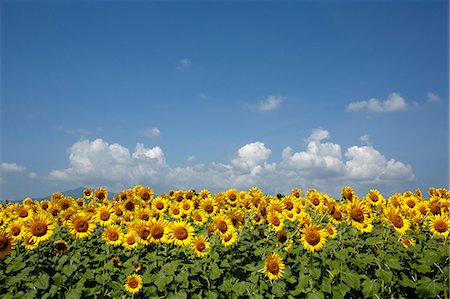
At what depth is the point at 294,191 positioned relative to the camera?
1177 cm

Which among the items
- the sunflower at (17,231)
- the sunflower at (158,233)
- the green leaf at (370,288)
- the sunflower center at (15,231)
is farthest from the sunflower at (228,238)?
the sunflower center at (15,231)

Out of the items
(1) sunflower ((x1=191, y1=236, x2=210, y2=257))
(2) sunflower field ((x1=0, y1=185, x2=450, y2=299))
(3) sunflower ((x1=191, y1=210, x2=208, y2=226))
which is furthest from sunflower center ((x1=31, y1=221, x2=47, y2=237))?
(3) sunflower ((x1=191, y1=210, x2=208, y2=226))

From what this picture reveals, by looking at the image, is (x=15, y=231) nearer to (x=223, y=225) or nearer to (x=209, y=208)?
(x=223, y=225)

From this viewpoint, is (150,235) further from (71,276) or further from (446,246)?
(446,246)

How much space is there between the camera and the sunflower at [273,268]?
20.1 ft

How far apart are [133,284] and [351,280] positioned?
158 inches

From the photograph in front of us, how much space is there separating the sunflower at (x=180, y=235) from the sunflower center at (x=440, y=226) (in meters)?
5.56

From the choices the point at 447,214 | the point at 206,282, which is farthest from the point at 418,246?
the point at 206,282

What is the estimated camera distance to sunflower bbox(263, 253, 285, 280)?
6.14 meters

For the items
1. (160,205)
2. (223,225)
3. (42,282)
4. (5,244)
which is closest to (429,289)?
(223,225)

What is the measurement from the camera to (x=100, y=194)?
441 inches

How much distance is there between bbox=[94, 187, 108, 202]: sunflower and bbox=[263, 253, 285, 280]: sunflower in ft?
22.3

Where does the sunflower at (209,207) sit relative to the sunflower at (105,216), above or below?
above

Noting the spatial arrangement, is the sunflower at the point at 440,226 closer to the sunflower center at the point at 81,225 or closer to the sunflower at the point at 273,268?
the sunflower at the point at 273,268
